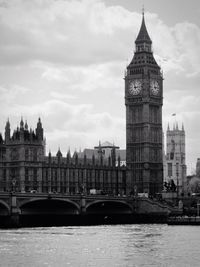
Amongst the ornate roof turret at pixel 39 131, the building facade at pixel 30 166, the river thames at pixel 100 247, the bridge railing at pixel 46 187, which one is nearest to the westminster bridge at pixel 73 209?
the bridge railing at pixel 46 187

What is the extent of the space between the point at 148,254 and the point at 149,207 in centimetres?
7717

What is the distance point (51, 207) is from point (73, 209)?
4.52 m

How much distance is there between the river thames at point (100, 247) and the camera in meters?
90.9

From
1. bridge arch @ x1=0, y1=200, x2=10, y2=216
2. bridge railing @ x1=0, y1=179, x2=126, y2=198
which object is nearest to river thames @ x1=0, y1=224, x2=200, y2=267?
bridge arch @ x1=0, y1=200, x2=10, y2=216

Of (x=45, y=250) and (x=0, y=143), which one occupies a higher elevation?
(x=0, y=143)

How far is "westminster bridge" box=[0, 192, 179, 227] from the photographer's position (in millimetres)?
149500

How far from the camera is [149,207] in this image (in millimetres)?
173000

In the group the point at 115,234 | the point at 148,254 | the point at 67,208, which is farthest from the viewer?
the point at 67,208

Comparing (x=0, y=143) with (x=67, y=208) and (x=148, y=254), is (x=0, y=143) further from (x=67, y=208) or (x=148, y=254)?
(x=148, y=254)

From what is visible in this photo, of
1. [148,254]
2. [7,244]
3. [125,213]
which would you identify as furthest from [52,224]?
[148,254]

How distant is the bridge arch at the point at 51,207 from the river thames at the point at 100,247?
25.1 meters

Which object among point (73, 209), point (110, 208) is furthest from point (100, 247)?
point (110, 208)

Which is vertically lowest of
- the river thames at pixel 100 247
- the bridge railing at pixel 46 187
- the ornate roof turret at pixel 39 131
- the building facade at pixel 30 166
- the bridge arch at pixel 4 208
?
the river thames at pixel 100 247

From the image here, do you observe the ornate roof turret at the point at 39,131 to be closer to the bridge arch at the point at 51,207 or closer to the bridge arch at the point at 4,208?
the bridge arch at the point at 51,207
